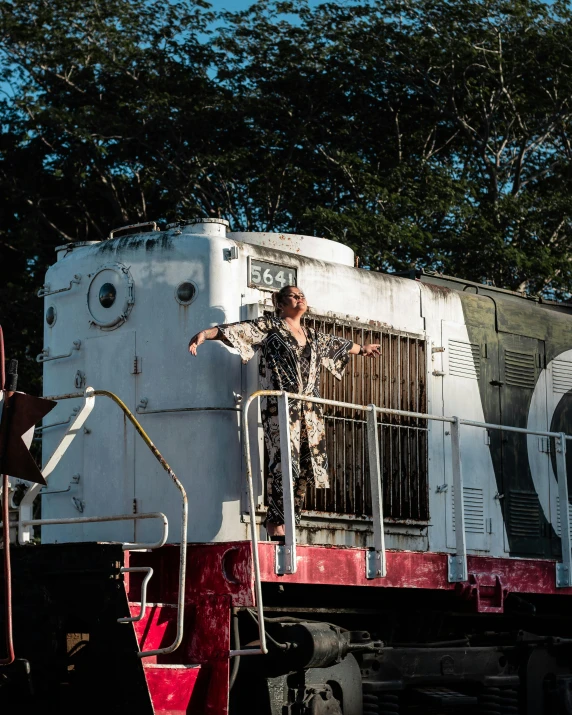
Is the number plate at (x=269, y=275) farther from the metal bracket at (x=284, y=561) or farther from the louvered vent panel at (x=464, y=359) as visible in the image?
the metal bracket at (x=284, y=561)

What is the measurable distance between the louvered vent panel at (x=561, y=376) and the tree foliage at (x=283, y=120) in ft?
30.7

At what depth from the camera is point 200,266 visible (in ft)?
26.1

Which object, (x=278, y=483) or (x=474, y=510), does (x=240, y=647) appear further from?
(x=474, y=510)

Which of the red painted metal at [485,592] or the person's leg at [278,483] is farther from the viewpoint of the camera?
the red painted metal at [485,592]

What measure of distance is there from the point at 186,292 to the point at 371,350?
1.39 meters

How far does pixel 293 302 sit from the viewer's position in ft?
25.7

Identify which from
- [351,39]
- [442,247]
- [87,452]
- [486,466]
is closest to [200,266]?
[87,452]

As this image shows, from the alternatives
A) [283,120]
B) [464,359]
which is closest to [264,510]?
[464,359]

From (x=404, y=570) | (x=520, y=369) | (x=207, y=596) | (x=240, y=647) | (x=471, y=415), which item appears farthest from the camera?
(x=520, y=369)

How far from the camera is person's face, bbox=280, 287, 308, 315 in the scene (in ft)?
25.7

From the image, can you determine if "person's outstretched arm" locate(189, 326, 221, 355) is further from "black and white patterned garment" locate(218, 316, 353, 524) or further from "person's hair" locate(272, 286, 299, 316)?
"person's hair" locate(272, 286, 299, 316)

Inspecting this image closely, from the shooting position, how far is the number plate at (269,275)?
8.09 meters

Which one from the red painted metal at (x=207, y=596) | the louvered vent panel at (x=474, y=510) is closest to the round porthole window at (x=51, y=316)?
the red painted metal at (x=207, y=596)

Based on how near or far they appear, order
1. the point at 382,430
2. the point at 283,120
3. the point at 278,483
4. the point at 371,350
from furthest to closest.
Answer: the point at 283,120
the point at 382,430
the point at 371,350
the point at 278,483
